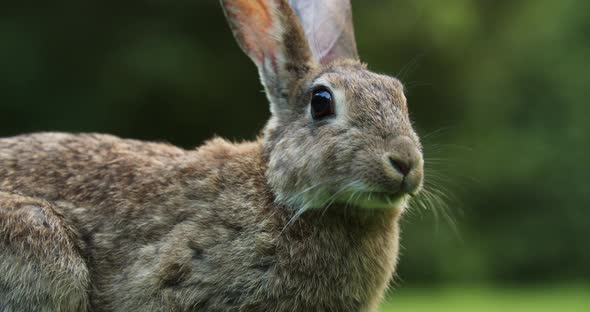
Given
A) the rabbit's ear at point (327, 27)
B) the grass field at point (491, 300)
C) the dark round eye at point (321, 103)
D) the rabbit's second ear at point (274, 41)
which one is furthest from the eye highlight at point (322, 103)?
the grass field at point (491, 300)

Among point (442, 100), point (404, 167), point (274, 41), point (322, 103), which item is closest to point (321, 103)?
point (322, 103)

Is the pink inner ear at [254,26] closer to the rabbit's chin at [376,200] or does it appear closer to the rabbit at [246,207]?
the rabbit at [246,207]

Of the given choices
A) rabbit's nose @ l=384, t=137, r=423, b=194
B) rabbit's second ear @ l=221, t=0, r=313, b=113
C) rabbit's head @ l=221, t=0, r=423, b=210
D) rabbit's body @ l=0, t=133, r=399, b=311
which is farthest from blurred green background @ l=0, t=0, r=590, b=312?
rabbit's nose @ l=384, t=137, r=423, b=194

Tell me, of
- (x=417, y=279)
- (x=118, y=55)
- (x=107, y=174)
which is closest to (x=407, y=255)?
(x=417, y=279)

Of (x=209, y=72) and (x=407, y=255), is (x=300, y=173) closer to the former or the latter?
(x=209, y=72)

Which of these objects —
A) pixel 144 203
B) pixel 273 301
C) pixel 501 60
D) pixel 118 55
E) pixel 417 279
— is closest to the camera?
pixel 273 301

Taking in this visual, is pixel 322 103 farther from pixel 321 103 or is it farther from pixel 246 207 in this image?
pixel 246 207
